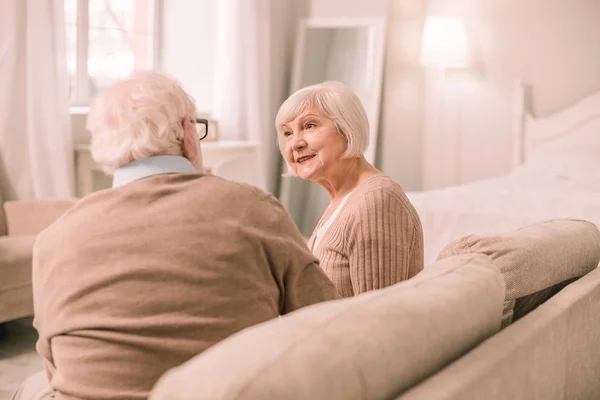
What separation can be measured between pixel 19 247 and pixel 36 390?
81.2 inches

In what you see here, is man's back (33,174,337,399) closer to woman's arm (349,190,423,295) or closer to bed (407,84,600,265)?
woman's arm (349,190,423,295)

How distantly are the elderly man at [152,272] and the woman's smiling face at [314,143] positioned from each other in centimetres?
69

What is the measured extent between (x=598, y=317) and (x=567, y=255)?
0.44 feet

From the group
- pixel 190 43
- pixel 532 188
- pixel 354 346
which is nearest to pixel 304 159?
pixel 354 346

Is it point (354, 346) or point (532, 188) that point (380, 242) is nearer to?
point (354, 346)

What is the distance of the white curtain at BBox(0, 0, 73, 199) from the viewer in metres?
4.00

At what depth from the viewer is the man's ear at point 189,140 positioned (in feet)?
4.66

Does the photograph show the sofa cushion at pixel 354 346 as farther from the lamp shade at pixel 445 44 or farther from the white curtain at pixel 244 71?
the lamp shade at pixel 445 44

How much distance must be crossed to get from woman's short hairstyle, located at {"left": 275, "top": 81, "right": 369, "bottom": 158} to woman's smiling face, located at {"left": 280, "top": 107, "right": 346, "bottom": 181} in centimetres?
1

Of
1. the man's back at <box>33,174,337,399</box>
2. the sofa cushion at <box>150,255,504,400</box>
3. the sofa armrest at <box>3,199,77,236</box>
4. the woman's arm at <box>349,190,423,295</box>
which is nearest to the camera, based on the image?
the sofa cushion at <box>150,255,504,400</box>

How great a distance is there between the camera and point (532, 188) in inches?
167

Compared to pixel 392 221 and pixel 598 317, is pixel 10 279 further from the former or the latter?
pixel 598 317

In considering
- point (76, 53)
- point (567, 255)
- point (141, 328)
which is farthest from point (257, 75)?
point (141, 328)

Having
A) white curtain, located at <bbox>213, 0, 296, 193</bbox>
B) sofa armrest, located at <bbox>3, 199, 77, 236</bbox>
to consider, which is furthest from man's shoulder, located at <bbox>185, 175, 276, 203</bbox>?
white curtain, located at <bbox>213, 0, 296, 193</bbox>
